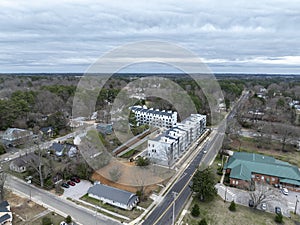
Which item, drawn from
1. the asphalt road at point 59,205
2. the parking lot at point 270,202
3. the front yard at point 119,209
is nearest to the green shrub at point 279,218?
the parking lot at point 270,202

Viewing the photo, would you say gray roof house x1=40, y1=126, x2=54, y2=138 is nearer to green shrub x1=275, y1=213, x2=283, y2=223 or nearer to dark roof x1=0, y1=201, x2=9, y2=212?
dark roof x1=0, y1=201, x2=9, y2=212

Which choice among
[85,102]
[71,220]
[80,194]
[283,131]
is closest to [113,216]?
[71,220]

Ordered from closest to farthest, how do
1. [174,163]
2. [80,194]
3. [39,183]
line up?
[80,194] < [39,183] < [174,163]

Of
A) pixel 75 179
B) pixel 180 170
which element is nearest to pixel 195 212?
pixel 180 170

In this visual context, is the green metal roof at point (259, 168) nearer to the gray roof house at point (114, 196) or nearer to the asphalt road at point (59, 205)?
the gray roof house at point (114, 196)

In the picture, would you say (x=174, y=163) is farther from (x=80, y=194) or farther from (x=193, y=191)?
(x=80, y=194)

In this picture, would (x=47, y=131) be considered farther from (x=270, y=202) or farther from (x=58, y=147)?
(x=270, y=202)

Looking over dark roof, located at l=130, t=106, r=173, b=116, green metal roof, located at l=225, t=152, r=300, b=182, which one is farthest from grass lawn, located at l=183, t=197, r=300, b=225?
dark roof, located at l=130, t=106, r=173, b=116
